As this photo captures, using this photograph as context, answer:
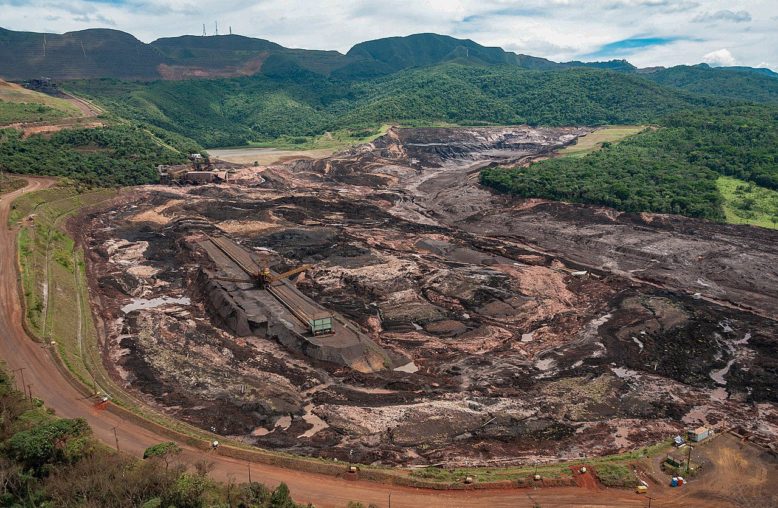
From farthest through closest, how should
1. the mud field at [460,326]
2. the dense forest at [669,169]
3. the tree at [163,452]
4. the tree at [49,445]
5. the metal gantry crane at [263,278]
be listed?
the dense forest at [669,169], the metal gantry crane at [263,278], the mud field at [460,326], the tree at [163,452], the tree at [49,445]

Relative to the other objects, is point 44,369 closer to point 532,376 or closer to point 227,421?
point 227,421

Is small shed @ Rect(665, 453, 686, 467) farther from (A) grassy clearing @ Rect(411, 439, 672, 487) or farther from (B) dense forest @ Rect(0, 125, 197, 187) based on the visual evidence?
(B) dense forest @ Rect(0, 125, 197, 187)

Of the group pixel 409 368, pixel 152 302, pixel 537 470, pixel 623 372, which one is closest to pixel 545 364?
pixel 623 372

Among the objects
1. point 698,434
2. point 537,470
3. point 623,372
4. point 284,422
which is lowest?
point 623,372

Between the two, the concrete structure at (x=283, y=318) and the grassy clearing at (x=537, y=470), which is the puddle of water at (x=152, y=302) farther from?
the grassy clearing at (x=537, y=470)

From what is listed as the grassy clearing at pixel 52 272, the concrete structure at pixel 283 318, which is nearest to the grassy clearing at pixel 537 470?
the concrete structure at pixel 283 318

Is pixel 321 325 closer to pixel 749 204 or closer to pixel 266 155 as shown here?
pixel 749 204

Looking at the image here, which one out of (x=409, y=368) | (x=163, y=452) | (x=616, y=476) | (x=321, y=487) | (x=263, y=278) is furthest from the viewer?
(x=263, y=278)
